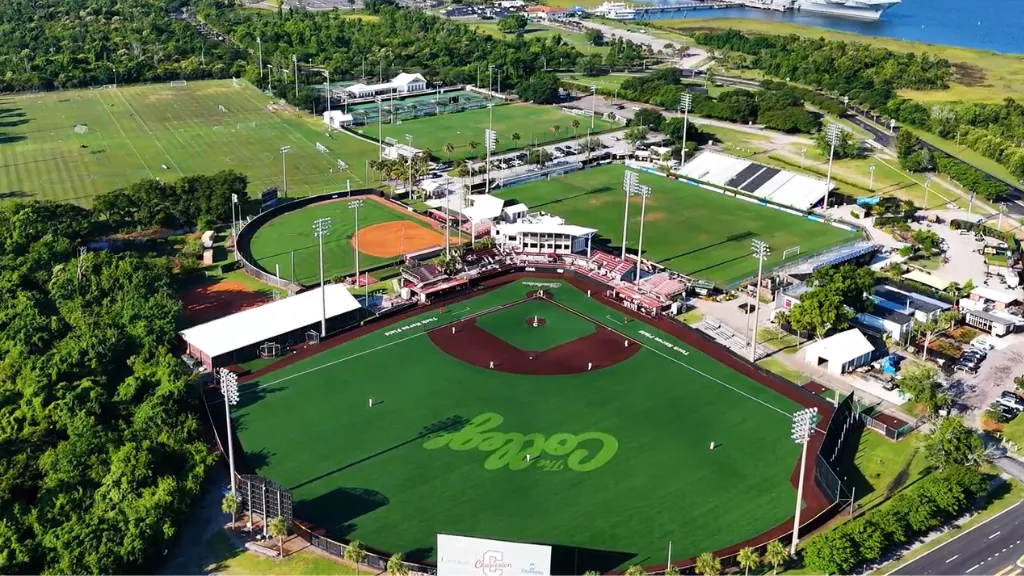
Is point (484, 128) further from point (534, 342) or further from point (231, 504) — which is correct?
point (231, 504)

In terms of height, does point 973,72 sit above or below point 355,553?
above

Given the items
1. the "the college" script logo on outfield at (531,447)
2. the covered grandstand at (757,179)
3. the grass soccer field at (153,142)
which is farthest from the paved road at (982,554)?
the grass soccer field at (153,142)

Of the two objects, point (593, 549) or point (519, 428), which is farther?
point (519, 428)

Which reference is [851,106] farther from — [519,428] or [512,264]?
[519,428]

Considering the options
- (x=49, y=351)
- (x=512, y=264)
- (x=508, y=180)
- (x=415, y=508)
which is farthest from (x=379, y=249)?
(x=415, y=508)

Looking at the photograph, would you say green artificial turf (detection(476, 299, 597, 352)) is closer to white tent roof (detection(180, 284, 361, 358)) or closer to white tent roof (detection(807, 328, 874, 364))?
white tent roof (detection(180, 284, 361, 358))

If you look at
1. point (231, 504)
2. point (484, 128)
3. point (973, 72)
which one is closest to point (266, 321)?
point (231, 504)
